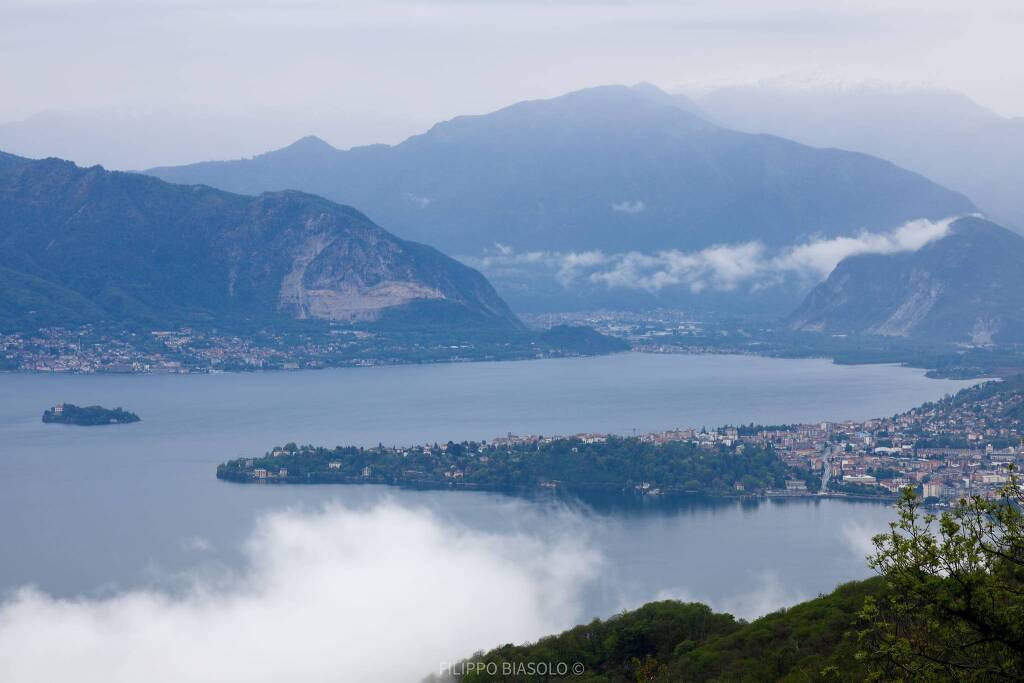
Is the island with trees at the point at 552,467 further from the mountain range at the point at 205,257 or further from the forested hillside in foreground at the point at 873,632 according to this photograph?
the mountain range at the point at 205,257

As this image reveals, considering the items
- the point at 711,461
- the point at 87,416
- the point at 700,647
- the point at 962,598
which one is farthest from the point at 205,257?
the point at 962,598

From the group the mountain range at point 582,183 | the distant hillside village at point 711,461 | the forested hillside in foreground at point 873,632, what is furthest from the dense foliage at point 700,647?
the mountain range at point 582,183

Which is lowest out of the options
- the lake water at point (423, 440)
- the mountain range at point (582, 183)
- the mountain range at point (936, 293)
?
the lake water at point (423, 440)

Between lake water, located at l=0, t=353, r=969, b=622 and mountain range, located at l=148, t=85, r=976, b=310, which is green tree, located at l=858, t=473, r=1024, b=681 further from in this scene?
mountain range, located at l=148, t=85, r=976, b=310

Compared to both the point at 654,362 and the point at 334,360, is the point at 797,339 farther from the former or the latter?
the point at 334,360

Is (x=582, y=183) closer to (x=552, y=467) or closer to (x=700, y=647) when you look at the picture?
(x=552, y=467)
